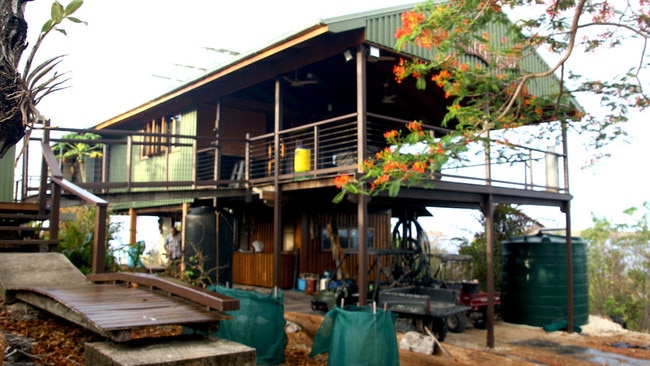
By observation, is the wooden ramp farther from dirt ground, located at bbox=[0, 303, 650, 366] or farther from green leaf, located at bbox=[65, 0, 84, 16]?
green leaf, located at bbox=[65, 0, 84, 16]

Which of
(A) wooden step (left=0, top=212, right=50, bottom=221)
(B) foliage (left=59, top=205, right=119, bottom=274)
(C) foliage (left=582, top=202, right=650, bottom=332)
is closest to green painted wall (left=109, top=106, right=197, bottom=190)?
(B) foliage (left=59, top=205, right=119, bottom=274)

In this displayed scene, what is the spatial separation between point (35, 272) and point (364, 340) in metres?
3.98

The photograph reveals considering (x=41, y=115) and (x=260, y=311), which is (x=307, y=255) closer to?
(x=260, y=311)

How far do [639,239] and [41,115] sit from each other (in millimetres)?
19017

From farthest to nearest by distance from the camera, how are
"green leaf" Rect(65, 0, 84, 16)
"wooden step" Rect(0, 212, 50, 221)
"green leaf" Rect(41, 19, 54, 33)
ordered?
1. "wooden step" Rect(0, 212, 50, 221)
2. "green leaf" Rect(41, 19, 54, 33)
3. "green leaf" Rect(65, 0, 84, 16)

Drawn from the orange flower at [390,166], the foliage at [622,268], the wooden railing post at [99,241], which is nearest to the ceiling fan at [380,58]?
the orange flower at [390,166]

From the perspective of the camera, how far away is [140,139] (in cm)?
1864

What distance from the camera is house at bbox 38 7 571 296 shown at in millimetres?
10398

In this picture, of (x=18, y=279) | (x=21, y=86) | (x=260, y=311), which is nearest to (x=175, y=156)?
(x=260, y=311)

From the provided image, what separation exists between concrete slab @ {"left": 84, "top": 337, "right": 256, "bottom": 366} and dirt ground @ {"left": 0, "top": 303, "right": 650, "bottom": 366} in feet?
3.25

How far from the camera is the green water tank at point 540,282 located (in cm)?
1282

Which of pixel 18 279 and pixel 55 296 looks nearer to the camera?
pixel 55 296

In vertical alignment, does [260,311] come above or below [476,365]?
above

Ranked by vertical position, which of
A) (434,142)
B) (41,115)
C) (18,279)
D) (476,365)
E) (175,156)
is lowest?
(476,365)
